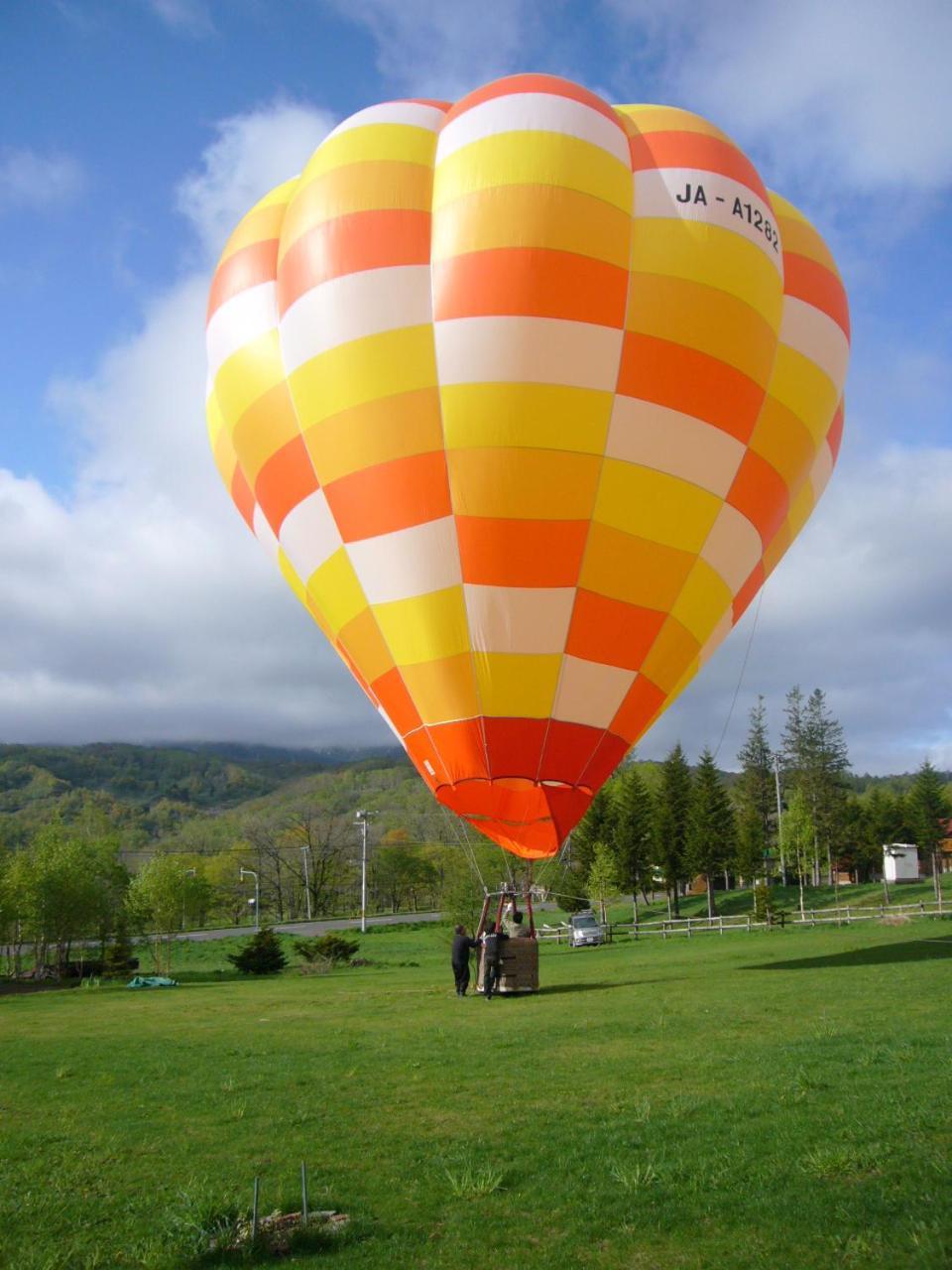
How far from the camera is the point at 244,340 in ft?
41.0

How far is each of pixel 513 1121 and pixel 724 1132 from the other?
1.51m

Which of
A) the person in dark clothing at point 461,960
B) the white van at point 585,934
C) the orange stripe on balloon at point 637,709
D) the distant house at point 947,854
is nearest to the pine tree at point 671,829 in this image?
the white van at point 585,934

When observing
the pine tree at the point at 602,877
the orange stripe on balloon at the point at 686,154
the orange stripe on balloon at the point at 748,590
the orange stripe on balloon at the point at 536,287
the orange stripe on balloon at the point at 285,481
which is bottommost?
the pine tree at the point at 602,877

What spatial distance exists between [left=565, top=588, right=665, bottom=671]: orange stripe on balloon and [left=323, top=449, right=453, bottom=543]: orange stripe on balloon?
80.3 inches

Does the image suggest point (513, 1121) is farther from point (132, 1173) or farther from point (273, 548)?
point (273, 548)

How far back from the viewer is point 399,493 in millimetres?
11203

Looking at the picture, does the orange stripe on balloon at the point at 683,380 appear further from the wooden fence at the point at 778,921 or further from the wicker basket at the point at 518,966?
the wooden fence at the point at 778,921

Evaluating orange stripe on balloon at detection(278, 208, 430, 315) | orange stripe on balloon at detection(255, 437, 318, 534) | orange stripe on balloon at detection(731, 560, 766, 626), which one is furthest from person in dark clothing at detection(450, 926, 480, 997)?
orange stripe on balloon at detection(278, 208, 430, 315)

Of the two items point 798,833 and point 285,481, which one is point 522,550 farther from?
point 798,833

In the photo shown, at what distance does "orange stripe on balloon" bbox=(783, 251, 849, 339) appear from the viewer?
12.6 m

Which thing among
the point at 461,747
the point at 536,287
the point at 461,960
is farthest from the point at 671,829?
the point at 536,287

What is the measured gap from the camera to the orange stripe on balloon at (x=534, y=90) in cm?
1162

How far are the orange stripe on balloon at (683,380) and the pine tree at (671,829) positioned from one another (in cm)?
4387

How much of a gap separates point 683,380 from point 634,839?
43.0m
